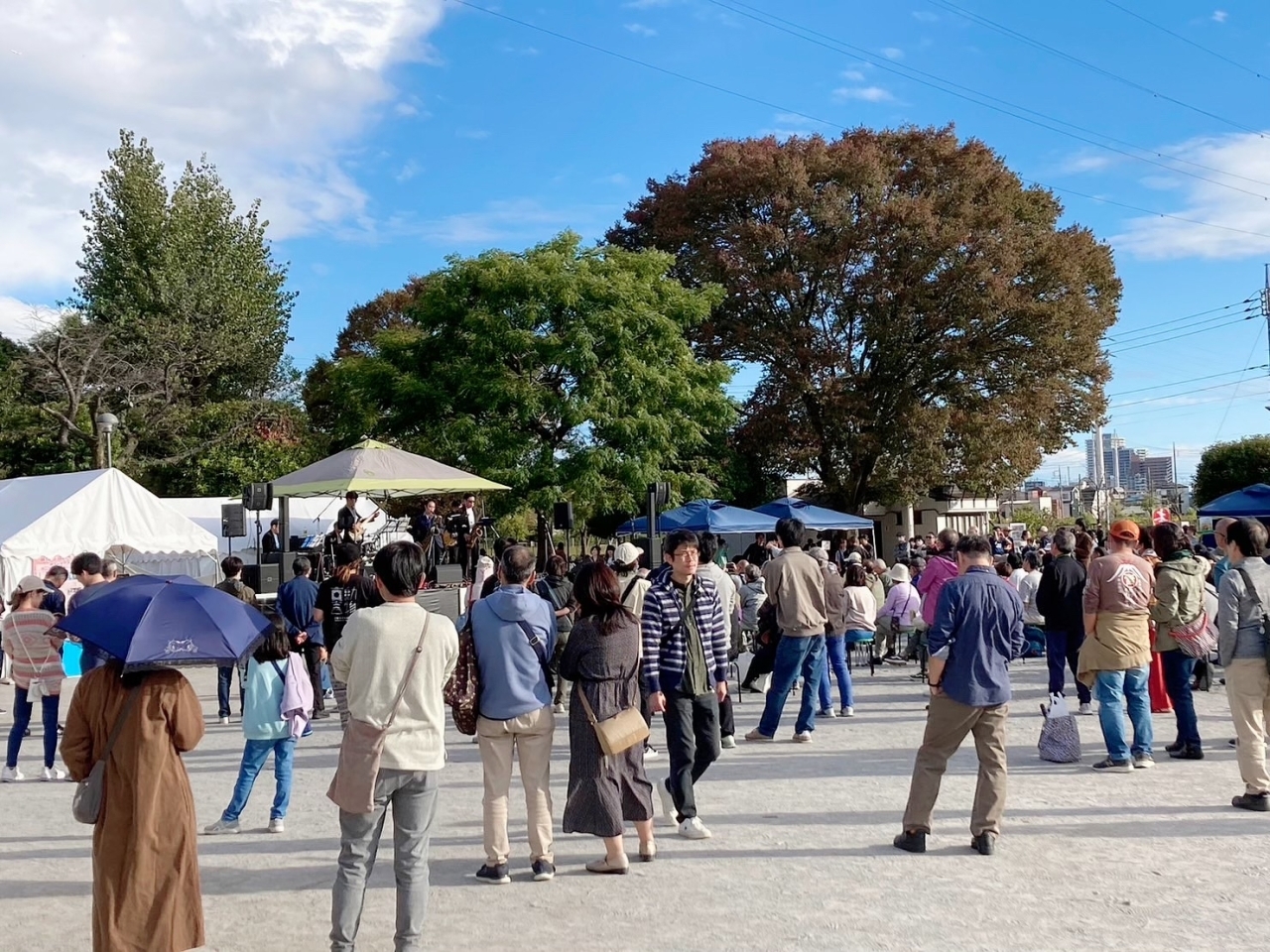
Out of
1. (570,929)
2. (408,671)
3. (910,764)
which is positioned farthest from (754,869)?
(910,764)

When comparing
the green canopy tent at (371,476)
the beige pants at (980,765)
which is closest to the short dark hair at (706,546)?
the beige pants at (980,765)

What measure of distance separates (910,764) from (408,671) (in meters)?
4.89

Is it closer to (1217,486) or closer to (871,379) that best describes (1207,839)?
(871,379)

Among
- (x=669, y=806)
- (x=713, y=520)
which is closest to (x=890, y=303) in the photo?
(x=713, y=520)

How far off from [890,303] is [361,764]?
29155 millimetres

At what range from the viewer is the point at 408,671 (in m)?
4.45

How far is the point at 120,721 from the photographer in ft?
13.6

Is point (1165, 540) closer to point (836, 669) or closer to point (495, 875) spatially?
point (836, 669)

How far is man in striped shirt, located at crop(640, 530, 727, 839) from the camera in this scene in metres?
6.25

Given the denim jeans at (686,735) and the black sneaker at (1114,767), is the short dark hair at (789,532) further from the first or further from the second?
the denim jeans at (686,735)

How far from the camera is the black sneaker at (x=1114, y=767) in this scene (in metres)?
7.70

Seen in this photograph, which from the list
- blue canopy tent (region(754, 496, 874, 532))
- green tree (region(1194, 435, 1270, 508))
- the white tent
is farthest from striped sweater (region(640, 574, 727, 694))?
green tree (region(1194, 435, 1270, 508))

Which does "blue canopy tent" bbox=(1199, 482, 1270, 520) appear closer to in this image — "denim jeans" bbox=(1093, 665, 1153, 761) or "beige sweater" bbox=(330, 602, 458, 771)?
"denim jeans" bbox=(1093, 665, 1153, 761)

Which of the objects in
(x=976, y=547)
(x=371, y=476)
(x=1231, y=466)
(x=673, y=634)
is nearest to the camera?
(x=976, y=547)
